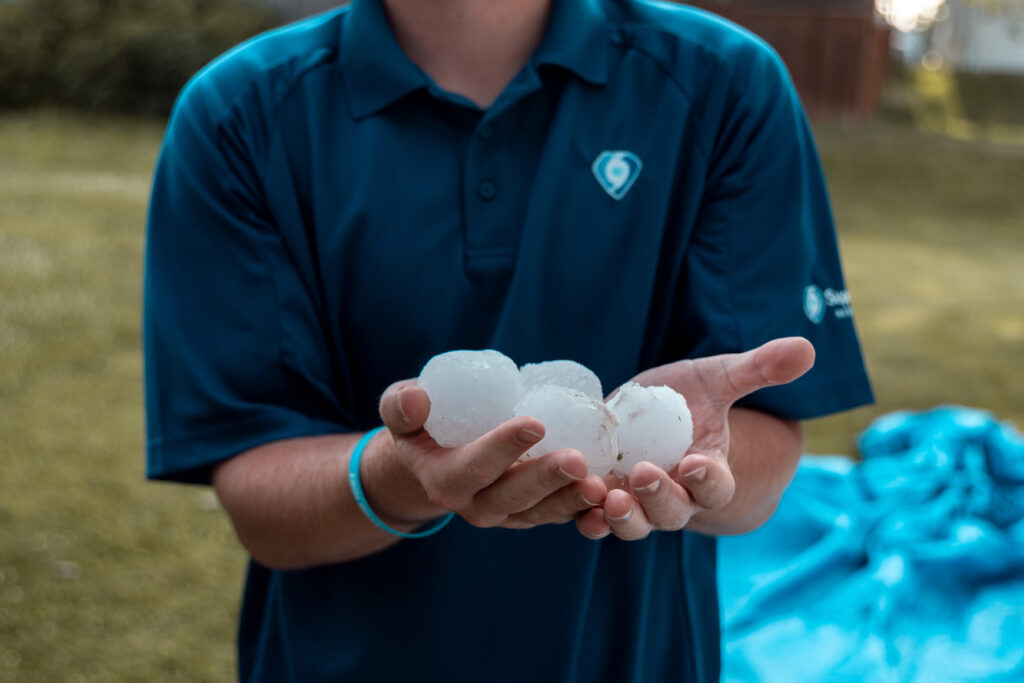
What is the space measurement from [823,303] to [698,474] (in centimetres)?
53

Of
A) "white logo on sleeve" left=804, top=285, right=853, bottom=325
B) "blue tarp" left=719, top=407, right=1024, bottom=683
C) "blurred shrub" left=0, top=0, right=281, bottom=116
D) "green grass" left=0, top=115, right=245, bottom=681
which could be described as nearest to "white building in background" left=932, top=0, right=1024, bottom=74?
"blurred shrub" left=0, top=0, right=281, bottom=116

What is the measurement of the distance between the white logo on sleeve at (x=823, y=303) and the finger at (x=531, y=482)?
578mm

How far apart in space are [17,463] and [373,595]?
3043mm

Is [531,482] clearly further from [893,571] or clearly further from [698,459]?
[893,571]

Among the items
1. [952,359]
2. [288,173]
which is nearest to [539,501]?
[288,173]

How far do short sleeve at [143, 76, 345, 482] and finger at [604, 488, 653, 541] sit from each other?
0.53 metres

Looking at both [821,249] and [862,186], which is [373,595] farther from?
[862,186]

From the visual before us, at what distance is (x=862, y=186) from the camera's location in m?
9.69

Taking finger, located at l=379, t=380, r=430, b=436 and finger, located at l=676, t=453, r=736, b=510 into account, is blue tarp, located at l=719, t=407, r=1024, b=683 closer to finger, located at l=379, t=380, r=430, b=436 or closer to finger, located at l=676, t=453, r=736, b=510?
finger, located at l=676, t=453, r=736, b=510

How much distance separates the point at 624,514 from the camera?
94cm

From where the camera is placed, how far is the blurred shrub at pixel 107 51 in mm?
10688

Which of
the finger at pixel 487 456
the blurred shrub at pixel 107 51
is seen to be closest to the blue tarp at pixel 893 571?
the finger at pixel 487 456

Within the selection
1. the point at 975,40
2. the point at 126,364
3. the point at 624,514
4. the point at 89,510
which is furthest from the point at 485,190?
the point at 975,40

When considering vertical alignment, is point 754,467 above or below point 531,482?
below
